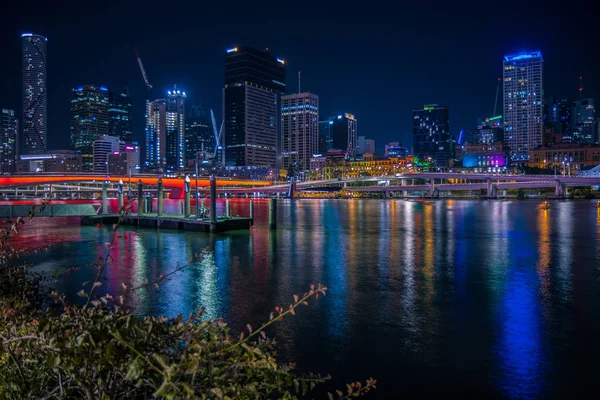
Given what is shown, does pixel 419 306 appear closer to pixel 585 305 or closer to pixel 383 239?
pixel 585 305

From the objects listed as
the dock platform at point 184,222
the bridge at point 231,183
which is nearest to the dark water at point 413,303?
the dock platform at point 184,222

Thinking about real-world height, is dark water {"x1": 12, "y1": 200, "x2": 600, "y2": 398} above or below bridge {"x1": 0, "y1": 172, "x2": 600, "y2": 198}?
below

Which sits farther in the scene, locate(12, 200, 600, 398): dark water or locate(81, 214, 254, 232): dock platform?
locate(81, 214, 254, 232): dock platform

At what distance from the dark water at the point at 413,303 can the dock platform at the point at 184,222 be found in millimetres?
6755

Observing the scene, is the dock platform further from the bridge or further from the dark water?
the bridge

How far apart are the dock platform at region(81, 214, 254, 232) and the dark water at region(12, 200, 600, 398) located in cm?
675

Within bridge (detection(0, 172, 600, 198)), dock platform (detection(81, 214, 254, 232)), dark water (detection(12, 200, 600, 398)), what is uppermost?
bridge (detection(0, 172, 600, 198))

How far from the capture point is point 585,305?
1073 centimetres

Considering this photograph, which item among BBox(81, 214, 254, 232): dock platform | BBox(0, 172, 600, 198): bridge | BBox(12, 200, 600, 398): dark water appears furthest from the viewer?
BBox(0, 172, 600, 198): bridge

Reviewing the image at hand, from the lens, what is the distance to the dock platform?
99.8 feet

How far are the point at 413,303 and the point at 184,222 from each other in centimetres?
2347

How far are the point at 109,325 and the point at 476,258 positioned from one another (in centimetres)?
1803

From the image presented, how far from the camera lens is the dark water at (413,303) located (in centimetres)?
687

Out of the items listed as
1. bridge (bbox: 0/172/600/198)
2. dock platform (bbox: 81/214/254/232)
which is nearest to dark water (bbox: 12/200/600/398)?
dock platform (bbox: 81/214/254/232)
